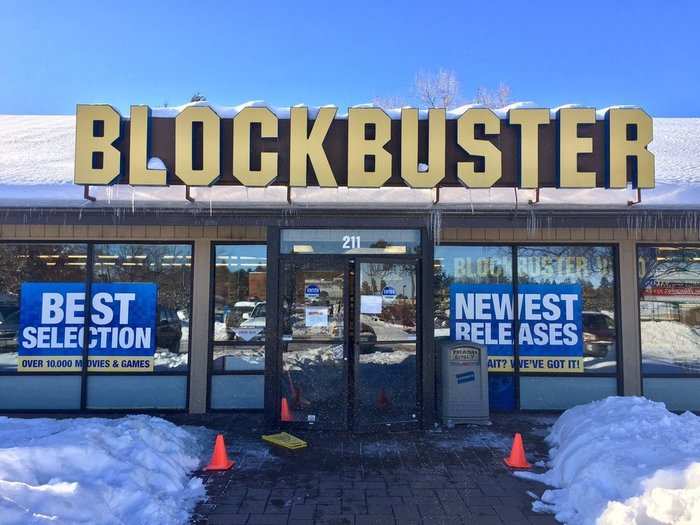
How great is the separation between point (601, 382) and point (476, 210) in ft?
11.5

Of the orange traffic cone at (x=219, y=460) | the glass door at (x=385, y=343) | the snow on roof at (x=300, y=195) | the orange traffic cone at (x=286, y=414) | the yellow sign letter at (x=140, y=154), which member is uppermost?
the yellow sign letter at (x=140, y=154)

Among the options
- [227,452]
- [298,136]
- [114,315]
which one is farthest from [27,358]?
[298,136]

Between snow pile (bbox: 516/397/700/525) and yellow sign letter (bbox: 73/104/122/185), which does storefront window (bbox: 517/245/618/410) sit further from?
yellow sign letter (bbox: 73/104/122/185)

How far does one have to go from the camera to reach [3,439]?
5430mm

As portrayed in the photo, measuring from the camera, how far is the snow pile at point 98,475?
3787 mm

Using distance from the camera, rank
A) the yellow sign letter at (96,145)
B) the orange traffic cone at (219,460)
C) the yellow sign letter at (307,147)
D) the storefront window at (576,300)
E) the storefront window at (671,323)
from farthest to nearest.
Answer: the storefront window at (576,300), the storefront window at (671,323), the yellow sign letter at (307,147), the yellow sign letter at (96,145), the orange traffic cone at (219,460)

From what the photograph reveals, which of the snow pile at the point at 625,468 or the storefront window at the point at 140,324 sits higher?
the storefront window at the point at 140,324

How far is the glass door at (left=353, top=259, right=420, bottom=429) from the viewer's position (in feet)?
21.8

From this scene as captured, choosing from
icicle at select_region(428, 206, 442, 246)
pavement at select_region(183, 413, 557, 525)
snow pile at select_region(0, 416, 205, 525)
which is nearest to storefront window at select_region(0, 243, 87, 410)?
snow pile at select_region(0, 416, 205, 525)

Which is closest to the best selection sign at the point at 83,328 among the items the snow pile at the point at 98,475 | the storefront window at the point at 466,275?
the snow pile at the point at 98,475

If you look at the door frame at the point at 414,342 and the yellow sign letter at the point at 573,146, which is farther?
the door frame at the point at 414,342

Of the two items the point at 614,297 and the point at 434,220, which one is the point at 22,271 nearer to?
the point at 434,220

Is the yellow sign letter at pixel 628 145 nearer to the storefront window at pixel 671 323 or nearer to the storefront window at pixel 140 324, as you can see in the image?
the storefront window at pixel 671 323

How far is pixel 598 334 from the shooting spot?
7980 mm
